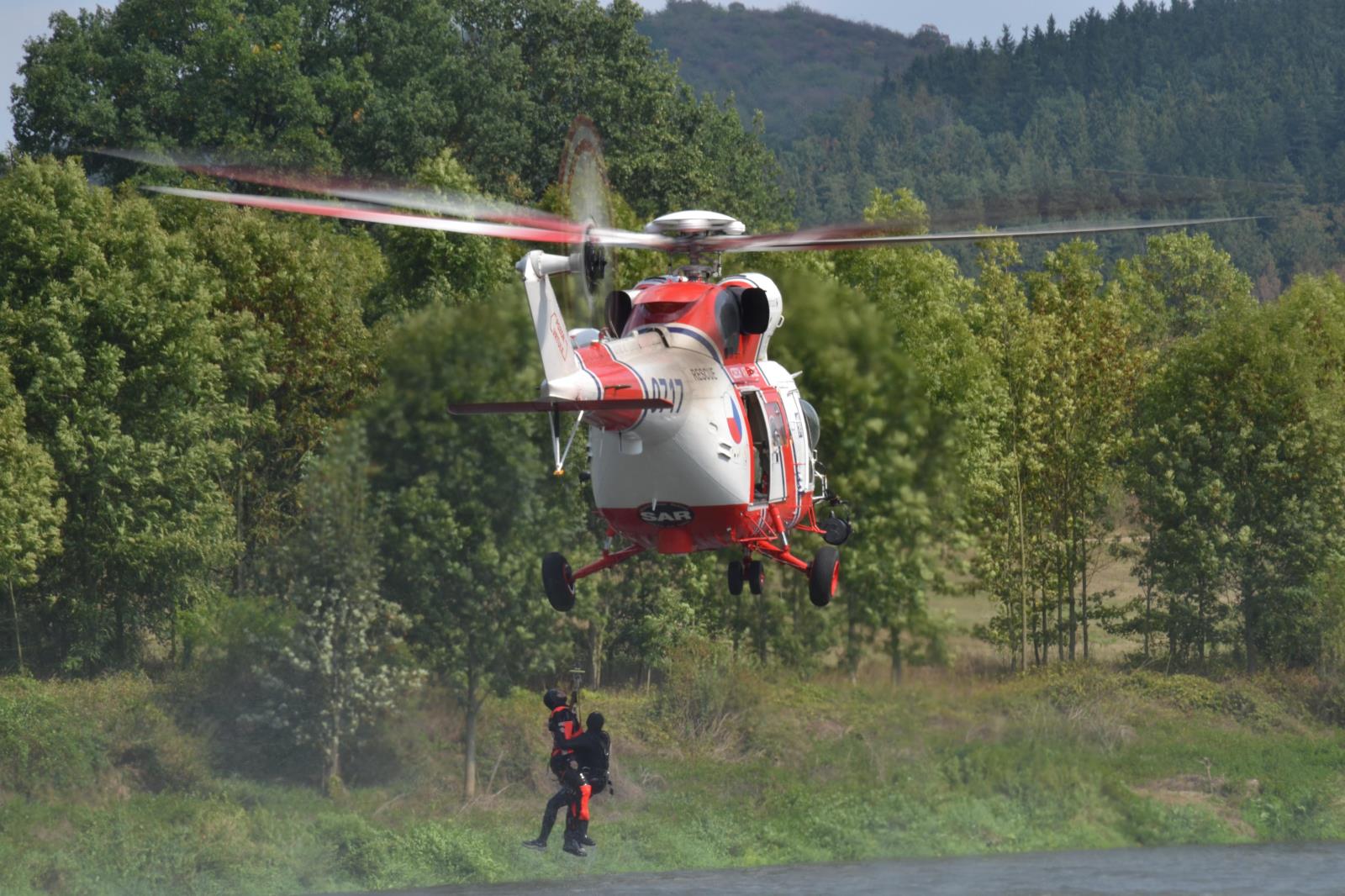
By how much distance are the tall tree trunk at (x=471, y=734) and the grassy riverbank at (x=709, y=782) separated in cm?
24

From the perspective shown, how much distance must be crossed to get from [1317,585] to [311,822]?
2561cm

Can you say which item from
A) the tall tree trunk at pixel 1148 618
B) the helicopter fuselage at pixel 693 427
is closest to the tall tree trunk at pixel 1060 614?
the tall tree trunk at pixel 1148 618

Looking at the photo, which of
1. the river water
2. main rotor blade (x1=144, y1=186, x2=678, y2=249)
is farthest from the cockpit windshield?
the river water

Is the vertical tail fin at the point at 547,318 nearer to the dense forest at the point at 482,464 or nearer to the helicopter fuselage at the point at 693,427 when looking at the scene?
the helicopter fuselage at the point at 693,427

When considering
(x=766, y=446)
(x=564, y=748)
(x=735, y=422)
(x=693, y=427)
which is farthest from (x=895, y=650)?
(x=693, y=427)

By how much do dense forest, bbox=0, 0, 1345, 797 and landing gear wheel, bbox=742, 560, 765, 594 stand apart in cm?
1416

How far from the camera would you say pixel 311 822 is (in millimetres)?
38312

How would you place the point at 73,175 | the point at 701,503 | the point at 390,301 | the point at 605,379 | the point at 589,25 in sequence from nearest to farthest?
1. the point at 605,379
2. the point at 701,503
3. the point at 73,175
4. the point at 390,301
5. the point at 589,25

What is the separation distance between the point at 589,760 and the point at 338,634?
18.8 m

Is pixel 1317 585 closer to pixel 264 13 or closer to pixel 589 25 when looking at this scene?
pixel 589 25

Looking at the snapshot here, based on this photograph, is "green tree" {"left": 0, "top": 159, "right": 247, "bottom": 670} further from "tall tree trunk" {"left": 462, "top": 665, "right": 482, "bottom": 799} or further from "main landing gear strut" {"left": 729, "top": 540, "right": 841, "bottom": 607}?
"main landing gear strut" {"left": 729, "top": 540, "right": 841, "bottom": 607}

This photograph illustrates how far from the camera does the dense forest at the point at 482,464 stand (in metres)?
39.4

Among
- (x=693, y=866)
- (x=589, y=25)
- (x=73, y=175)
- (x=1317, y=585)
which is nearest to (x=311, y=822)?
(x=693, y=866)

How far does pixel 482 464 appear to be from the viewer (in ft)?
131
